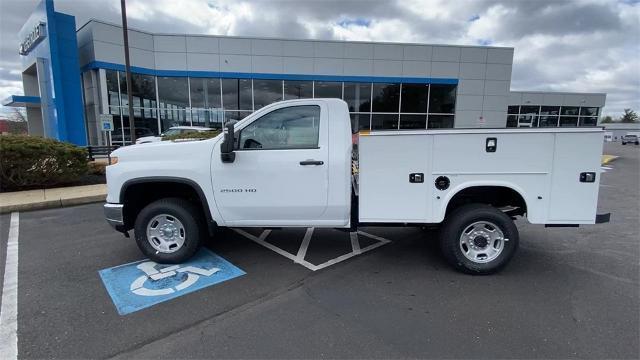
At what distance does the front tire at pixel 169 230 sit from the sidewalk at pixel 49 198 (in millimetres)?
5037

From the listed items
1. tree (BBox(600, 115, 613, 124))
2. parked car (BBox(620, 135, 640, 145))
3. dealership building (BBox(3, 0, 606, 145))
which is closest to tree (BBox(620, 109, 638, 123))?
tree (BBox(600, 115, 613, 124))

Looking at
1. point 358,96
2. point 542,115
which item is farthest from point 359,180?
point 542,115

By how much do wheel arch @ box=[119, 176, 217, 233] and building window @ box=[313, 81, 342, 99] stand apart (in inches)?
735

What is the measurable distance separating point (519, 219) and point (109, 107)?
20.9m

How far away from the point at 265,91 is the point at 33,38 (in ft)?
43.1

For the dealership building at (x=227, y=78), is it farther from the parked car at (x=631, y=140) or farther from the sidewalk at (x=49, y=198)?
the parked car at (x=631, y=140)

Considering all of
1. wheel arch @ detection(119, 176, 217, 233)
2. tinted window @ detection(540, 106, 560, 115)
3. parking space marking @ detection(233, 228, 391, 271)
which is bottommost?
parking space marking @ detection(233, 228, 391, 271)

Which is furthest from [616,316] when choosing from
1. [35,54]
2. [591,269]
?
[35,54]

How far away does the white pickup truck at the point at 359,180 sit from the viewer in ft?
12.7

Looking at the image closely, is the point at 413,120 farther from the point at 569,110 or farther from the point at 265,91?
the point at 569,110

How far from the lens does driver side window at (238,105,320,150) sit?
166 inches

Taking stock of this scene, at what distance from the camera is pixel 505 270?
4.34m

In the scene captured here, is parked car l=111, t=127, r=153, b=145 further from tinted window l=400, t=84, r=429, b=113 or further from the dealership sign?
tinted window l=400, t=84, r=429, b=113

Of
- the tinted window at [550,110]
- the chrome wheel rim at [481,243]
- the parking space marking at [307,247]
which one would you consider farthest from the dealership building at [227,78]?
the tinted window at [550,110]
